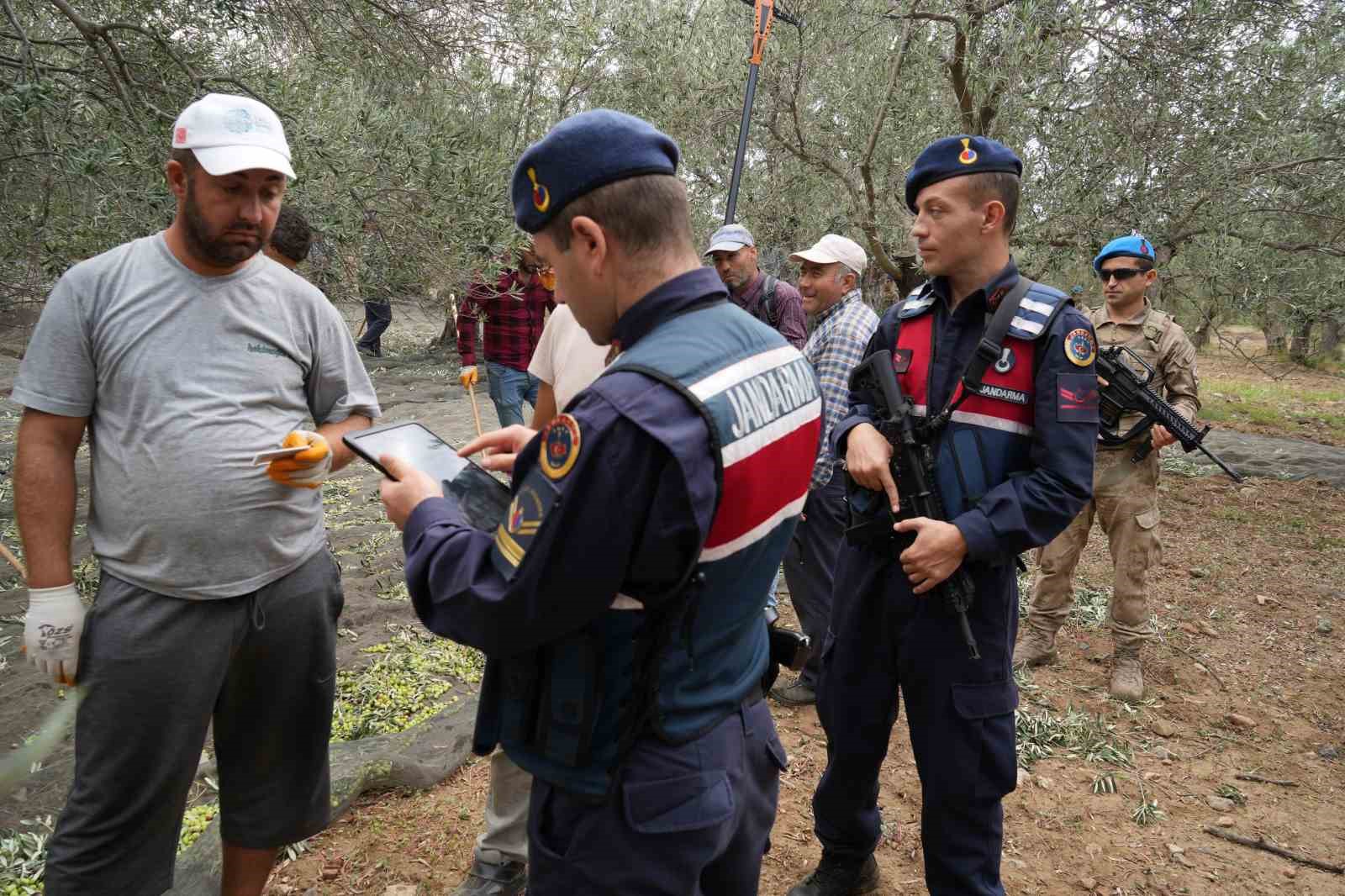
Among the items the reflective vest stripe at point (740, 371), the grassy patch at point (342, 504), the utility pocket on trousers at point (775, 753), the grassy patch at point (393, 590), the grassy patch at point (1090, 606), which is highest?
the reflective vest stripe at point (740, 371)

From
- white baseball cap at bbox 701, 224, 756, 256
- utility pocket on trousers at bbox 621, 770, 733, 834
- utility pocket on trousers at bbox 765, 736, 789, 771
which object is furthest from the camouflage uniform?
utility pocket on trousers at bbox 621, 770, 733, 834

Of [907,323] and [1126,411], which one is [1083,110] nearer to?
[1126,411]

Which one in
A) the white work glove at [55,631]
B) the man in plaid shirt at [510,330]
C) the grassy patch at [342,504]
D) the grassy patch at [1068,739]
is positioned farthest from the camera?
the man in plaid shirt at [510,330]

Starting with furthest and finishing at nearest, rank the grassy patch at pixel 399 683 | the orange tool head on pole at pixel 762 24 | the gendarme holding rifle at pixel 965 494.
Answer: the orange tool head on pole at pixel 762 24
the grassy patch at pixel 399 683
the gendarme holding rifle at pixel 965 494

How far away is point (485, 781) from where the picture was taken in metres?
3.63

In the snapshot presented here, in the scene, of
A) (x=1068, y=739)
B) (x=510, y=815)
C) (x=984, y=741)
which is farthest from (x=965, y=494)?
(x=1068, y=739)

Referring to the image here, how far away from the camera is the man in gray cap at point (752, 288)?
16.8ft

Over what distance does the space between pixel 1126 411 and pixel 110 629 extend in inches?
193

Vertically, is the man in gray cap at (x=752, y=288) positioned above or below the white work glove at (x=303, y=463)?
above

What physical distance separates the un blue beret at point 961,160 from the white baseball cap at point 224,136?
178cm

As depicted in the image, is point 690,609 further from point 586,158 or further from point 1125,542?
point 1125,542

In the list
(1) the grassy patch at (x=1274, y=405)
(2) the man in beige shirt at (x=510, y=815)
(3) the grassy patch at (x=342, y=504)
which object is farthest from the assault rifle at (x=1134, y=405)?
(1) the grassy patch at (x=1274, y=405)

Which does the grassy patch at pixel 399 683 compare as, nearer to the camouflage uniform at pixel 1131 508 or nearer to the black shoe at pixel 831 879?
the black shoe at pixel 831 879

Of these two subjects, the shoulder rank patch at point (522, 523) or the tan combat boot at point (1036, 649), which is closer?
the shoulder rank patch at point (522, 523)
